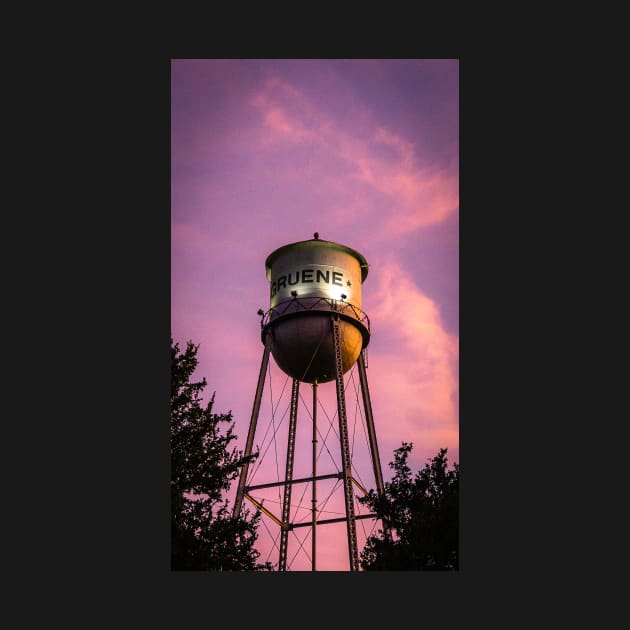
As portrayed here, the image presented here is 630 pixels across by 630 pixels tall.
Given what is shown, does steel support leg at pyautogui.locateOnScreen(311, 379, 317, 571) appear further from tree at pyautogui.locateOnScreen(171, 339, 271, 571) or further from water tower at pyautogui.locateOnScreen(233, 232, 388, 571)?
tree at pyautogui.locateOnScreen(171, 339, 271, 571)

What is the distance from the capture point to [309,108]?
18.4 meters

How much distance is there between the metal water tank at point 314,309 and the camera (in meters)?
24.0

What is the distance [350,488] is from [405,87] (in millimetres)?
10520

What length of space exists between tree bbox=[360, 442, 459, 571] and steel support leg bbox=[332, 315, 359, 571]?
444 millimetres

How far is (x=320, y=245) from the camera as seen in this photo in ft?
81.6

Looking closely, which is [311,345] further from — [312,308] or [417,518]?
[417,518]

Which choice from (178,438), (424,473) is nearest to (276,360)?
(424,473)

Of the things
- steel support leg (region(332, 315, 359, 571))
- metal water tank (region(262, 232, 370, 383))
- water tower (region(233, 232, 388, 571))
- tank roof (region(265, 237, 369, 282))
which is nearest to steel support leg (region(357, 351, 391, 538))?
water tower (region(233, 232, 388, 571))

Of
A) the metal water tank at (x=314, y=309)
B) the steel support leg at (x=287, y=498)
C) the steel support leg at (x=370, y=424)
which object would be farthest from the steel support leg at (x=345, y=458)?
the steel support leg at (x=287, y=498)

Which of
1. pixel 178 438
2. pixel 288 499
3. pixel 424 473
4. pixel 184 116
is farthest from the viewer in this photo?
pixel 288 499

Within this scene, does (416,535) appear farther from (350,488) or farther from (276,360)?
(276,360)

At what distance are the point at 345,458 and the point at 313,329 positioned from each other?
12.9 feet

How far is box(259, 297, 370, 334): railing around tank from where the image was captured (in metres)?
23.9

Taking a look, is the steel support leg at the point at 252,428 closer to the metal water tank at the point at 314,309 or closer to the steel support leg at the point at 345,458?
the metal water tank at the point at 314,309
